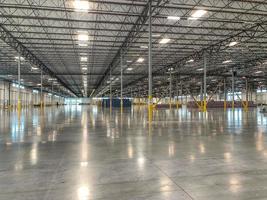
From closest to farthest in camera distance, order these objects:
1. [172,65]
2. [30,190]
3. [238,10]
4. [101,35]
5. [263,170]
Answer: [30,190]
[263,170]
[238,10]
[101,35]
[172,65]

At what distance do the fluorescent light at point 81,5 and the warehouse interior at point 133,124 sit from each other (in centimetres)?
8

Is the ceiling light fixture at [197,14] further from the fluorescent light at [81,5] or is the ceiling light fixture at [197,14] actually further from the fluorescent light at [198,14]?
the fluorescent light at [81,5]

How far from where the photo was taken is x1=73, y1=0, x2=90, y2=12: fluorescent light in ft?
63.6

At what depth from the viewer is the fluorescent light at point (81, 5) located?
19.4m

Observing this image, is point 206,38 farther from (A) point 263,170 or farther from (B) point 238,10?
(A) point 263,170

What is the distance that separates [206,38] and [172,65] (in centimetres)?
1526

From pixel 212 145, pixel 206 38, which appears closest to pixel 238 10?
pixel 206 38

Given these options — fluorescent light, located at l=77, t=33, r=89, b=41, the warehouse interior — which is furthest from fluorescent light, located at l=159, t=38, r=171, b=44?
fluorescent light, located at l=77, t=33, r=89, b=41

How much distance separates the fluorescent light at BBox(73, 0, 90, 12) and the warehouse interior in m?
0.08

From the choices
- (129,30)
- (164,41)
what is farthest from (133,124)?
(164,41)

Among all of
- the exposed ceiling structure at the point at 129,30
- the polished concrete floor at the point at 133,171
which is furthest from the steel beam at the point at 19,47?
the polished concrete floor at the point at 133,171

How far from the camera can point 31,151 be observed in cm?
800

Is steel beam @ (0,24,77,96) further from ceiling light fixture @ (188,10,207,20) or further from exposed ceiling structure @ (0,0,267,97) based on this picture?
ceiling light fixture @ (188,10,207,20)

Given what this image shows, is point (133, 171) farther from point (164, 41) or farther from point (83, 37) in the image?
point (164, 41)
